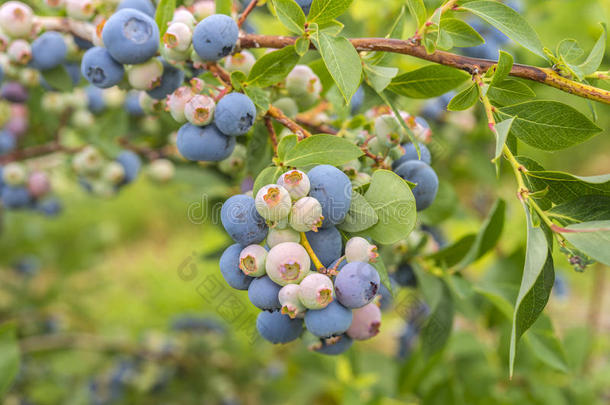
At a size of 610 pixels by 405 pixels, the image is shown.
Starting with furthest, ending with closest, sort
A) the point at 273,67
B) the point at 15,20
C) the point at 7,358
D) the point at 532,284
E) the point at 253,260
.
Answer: the point at 7,358
the point at 15,20
the point at 273,67
the point at 253,260
the point at 532,284

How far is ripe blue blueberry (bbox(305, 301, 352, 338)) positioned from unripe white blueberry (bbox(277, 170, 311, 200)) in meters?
0.13

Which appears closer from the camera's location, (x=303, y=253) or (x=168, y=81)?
(x=303, y=253)

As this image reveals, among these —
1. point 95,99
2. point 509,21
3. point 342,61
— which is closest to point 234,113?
point 342,61

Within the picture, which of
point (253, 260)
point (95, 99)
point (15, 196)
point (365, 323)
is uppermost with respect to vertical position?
point (253, 260)

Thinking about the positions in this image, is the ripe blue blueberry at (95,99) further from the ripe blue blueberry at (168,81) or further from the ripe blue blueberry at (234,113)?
the ripe blue blueberry at (234,113)

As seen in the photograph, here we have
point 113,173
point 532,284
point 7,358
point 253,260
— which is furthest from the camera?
point 113,173

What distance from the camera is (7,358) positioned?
1.17m

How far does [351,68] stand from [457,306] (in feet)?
2.07

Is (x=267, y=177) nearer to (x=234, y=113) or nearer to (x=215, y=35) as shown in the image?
(x=234, y=113)

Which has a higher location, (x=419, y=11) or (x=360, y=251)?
(x=419, y=11)

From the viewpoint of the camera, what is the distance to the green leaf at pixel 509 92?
0.66m

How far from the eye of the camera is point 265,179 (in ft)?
2.08

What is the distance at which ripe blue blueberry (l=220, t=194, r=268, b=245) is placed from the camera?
603mm

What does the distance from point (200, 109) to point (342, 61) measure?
0.19m
